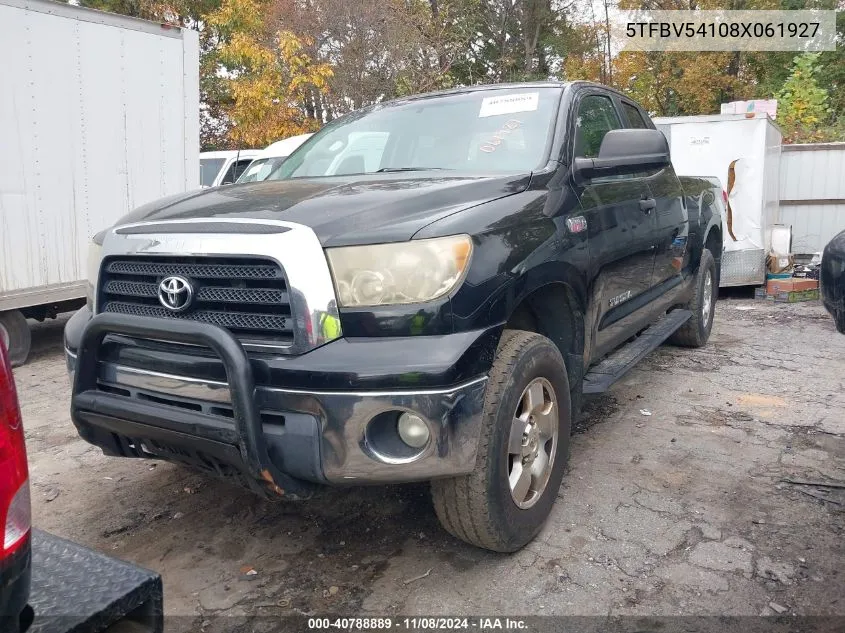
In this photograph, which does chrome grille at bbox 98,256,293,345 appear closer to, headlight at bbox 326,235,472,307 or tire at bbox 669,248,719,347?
headlight at bbox 326,235,472,307

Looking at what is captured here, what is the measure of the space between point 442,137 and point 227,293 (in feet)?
5.28

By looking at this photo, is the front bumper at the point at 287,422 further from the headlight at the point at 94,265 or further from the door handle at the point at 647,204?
the door handle at the point at 647,204

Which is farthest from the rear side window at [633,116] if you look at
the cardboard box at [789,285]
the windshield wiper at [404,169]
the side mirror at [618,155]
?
the cardboard box at [789,285]

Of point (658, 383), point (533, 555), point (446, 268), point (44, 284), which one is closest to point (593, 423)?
point (658, 383)

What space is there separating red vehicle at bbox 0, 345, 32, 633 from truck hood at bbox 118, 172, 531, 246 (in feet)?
3.99

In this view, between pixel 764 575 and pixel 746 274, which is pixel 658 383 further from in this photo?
pixel 746 274

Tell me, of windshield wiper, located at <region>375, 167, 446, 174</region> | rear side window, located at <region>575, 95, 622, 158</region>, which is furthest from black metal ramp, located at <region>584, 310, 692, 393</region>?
→ windshield wiper, located at <region>375, 167, 446, 174</region>

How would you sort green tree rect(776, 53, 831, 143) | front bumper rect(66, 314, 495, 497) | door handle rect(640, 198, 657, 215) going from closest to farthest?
1. front bumper rect(66, 314, 495, 497)
2. door handle rect(640, 198, 657, 215)
3. green tree rect(776, 53, 831, 143)

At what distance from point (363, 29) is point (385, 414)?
13.2 m

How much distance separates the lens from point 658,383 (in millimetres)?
5203

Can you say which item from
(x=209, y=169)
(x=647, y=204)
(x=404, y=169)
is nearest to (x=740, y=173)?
(x=647, y=204)

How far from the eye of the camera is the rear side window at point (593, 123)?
139 inches

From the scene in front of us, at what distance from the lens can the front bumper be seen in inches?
87.6

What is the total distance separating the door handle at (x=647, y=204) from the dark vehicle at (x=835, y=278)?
4.76ft
